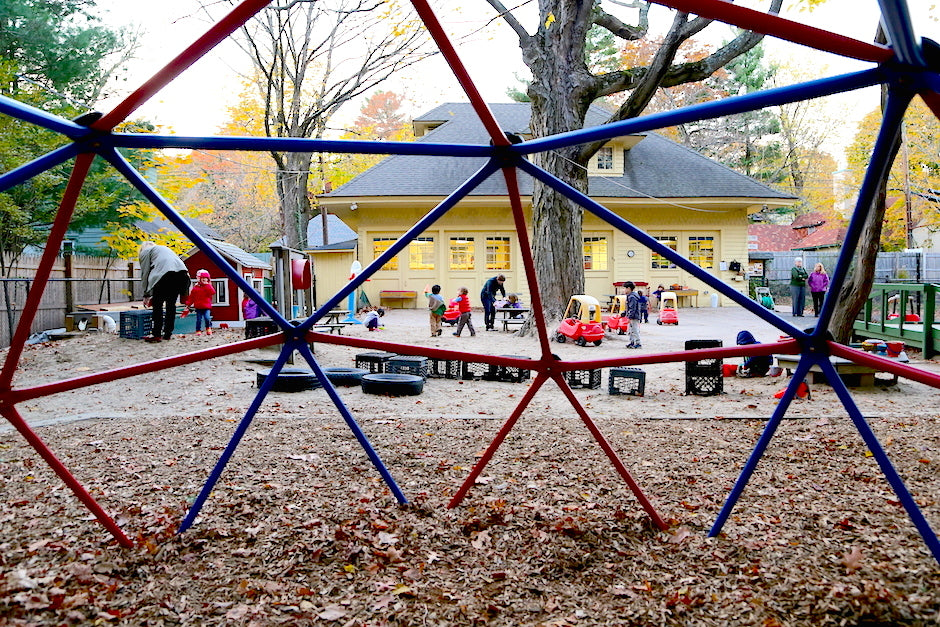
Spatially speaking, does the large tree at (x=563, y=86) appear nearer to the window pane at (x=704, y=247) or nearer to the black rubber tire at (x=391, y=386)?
the black rubber tire at (x=391, y=386)

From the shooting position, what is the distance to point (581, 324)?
1006 centimetres

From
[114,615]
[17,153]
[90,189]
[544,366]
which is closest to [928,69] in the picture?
[544,366]

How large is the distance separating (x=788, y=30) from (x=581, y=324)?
859 centimetres

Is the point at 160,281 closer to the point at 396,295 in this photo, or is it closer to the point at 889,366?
the point at 889,366

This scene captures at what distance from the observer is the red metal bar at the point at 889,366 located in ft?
6.15

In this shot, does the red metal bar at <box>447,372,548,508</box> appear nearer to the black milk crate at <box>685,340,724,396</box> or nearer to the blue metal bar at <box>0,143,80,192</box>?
the blue metal bar at <box>0,143,80,192</box>

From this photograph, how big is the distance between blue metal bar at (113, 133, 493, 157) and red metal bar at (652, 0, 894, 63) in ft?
3.06

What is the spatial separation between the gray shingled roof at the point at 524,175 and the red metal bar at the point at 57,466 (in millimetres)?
16179

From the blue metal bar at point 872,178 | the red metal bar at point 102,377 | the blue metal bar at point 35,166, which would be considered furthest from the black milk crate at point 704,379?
the blue metal bar at point 35,166

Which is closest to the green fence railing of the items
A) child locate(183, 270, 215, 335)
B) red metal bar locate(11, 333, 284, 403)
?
red metal bar locate(11, 333, 284, 403)

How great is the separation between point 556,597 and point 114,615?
4.92 ft

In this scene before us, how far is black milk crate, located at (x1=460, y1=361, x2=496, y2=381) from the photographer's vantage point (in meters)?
7.74

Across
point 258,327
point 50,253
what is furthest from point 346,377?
point 50,253

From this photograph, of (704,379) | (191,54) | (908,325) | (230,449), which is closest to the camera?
(191,54)
